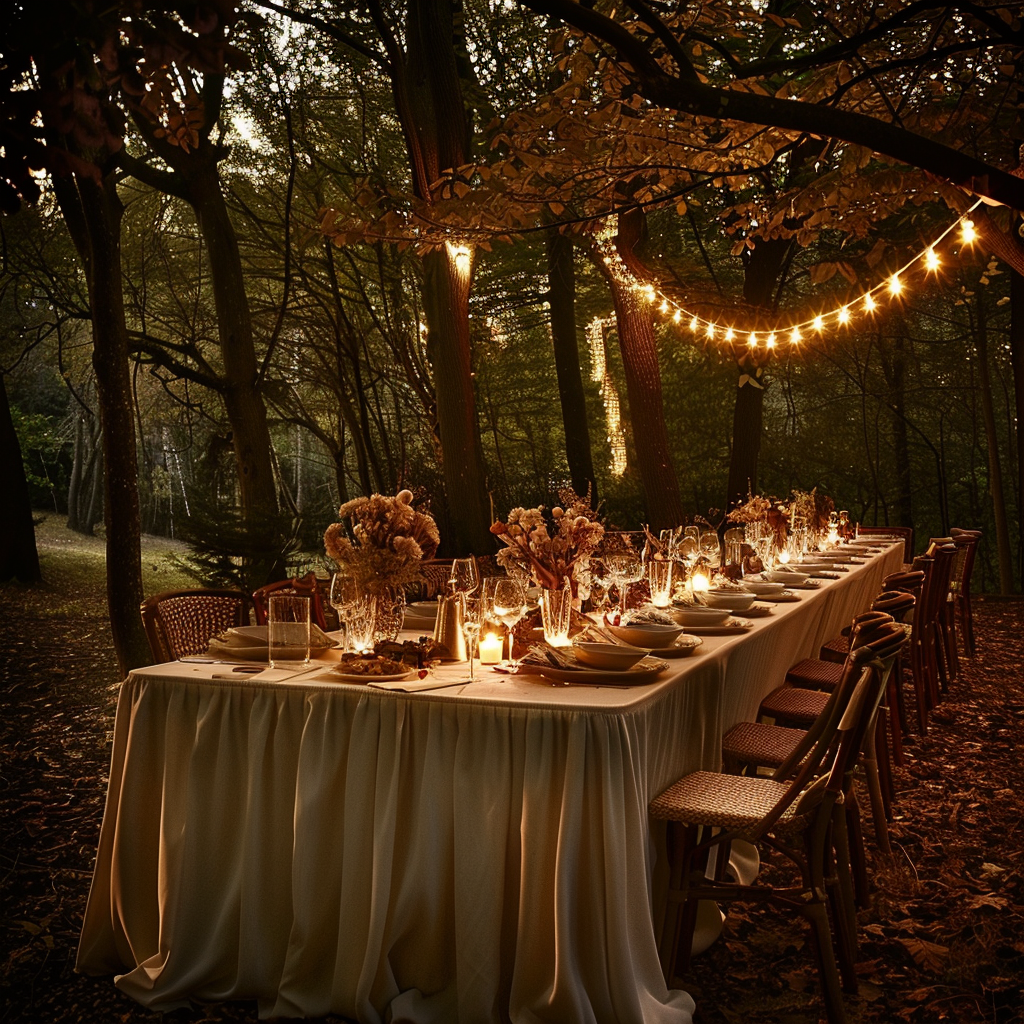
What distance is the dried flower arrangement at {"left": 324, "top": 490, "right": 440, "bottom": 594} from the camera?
9.61 ft

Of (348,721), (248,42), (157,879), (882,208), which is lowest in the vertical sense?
(157,879)

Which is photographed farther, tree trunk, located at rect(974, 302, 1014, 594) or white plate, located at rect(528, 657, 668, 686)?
tree trunk, located at rect(974, 302, 1014, 594)

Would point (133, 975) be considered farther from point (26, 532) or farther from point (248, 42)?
point (26, 532)

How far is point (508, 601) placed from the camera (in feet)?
9.71

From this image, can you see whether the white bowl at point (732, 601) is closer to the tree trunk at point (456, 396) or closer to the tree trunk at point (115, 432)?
→ the tree trunk at point (115, 432)

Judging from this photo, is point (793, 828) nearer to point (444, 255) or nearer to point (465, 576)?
point (465, 576)

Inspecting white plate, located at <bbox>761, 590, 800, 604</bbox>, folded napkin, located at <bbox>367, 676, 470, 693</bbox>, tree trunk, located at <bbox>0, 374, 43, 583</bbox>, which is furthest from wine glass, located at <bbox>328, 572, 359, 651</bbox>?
tree trunk, located at <bbox>0, 374, 43, 583</bbox>

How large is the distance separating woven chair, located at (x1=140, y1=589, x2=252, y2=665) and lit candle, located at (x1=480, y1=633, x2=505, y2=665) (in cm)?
100

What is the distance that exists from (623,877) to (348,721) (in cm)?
80

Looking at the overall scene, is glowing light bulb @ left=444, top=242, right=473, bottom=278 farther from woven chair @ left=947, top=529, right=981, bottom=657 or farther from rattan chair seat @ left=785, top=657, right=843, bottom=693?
rattan chair seat @ left=785, top=657, right=843, bottom=693

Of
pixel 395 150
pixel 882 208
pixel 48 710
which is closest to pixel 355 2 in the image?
pixel 395 150

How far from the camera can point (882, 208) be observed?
568 cm

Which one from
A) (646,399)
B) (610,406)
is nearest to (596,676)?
(646,399)

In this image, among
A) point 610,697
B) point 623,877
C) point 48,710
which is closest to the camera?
point 623,877
